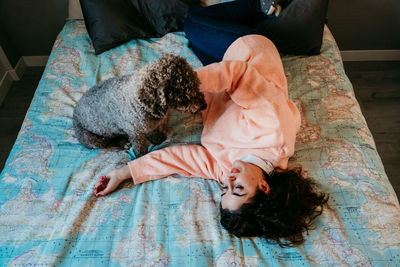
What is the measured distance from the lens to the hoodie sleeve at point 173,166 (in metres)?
1.42

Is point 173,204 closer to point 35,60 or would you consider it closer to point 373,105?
point 373,105

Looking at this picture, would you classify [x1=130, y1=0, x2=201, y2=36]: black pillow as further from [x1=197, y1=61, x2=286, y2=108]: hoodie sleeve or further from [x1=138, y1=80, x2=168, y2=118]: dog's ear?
[x1=138, y1=80, x2=168, y2=118]: dog's ear

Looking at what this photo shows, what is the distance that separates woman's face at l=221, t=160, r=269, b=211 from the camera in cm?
117

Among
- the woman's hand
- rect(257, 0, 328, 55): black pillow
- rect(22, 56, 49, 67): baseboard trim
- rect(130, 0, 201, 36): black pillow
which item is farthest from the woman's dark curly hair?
rect(22, 56, 49, 67): baseboard trim

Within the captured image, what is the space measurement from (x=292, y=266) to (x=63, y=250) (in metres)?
1.01

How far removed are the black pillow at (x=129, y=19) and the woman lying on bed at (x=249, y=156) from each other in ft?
2.46

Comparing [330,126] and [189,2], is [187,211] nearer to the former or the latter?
[330,126]

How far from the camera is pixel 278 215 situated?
3.88 feet

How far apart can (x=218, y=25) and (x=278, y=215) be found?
1.23 metres

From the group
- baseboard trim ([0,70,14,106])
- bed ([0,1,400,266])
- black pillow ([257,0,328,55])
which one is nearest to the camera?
bed ([0,1,400,266])

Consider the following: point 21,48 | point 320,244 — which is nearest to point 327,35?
point 320,244

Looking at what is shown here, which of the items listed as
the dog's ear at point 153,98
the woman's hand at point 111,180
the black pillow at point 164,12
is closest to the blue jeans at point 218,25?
the black pillow at point 164,12

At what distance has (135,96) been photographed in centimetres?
121

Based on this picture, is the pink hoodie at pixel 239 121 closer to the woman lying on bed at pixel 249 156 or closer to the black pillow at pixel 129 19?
the woman lying on bed at pixel 249 156
